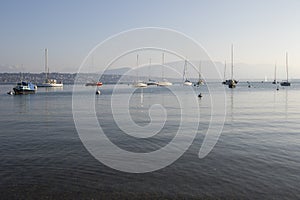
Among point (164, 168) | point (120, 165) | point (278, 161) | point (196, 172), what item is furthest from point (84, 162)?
point (278, 161)

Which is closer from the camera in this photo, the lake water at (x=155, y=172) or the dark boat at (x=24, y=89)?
the lake water at (x=155, y=172)

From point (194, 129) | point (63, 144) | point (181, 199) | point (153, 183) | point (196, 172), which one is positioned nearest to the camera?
point (181, 199)

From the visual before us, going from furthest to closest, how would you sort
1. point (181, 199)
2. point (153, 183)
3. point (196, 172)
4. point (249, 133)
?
1. point (249, 133)
2. point (196, 172)
3. point (153, 183)
4. point (181, 199)

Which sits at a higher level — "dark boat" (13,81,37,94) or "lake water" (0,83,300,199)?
"dark boat" (13,81,37,94)

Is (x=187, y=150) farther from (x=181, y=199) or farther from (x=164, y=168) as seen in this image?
(x=181, y=199)

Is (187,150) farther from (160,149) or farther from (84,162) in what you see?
(84,162)

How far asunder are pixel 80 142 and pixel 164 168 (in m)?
8.33

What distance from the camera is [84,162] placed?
1563 centimetres

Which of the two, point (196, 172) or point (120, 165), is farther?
point (120, 165)

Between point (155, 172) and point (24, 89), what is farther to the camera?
point (24, 89)

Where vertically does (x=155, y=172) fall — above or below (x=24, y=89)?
below

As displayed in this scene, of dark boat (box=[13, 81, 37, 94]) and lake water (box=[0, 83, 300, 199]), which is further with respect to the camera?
dark boat (box=[13, 81, 37, 94])

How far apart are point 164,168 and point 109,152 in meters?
4.53

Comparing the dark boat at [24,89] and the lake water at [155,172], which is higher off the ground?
the dark boat at [24,89]
